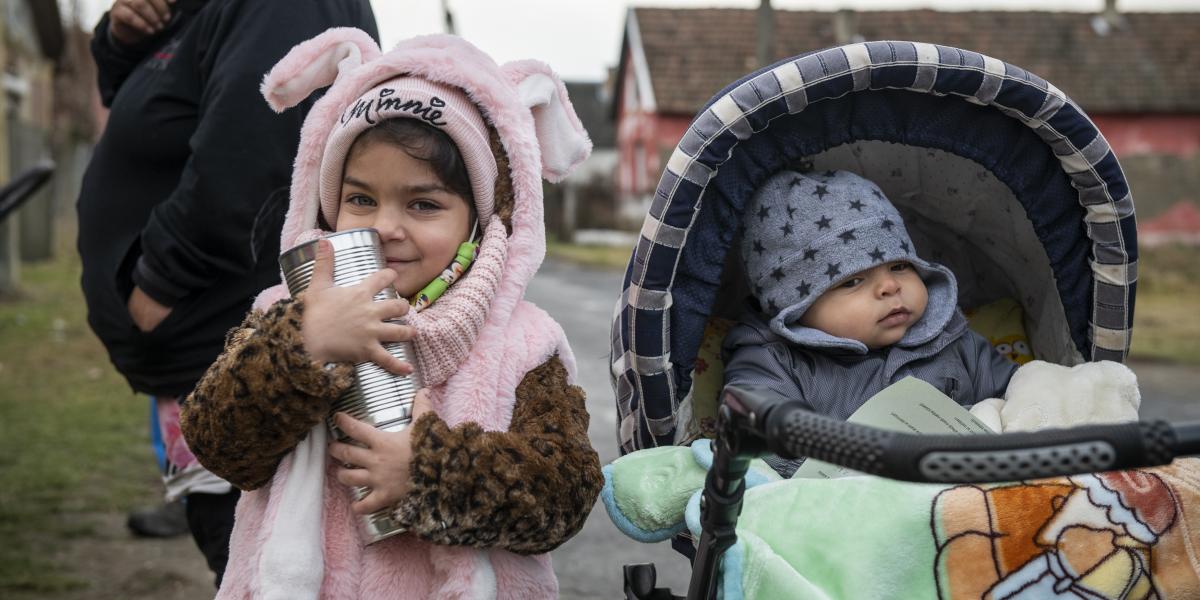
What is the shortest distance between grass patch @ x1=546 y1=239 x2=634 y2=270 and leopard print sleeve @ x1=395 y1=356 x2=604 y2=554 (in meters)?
16.1

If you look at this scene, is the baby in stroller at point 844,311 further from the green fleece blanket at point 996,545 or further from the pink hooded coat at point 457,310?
the green fleece blanket at point 996,545

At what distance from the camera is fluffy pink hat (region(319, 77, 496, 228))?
197cm

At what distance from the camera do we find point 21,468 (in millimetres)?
5285

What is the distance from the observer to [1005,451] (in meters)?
1.13

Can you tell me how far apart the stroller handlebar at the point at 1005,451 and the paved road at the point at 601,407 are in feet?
2.97

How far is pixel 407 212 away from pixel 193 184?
53cm

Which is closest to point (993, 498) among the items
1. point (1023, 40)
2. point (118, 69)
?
point (118, 69)

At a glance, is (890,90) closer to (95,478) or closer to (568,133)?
(568,133)

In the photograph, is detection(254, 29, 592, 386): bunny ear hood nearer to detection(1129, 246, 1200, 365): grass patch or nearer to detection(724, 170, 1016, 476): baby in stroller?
detection(724, 170, 1016, 476): baby in stroller

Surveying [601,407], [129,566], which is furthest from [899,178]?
Result: [601,407]

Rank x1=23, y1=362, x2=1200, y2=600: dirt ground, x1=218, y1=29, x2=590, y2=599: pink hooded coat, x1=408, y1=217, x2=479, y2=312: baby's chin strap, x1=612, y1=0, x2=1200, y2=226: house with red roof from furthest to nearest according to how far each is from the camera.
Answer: x1=612, y1=0, x2=1200, y2=226: house with red roof < x1=23, y1=362, x2=1200, y2=600: dirt ground < x1=408, y1=217, x2=479, y2=312: baby's chin strap < x1=218, y1=29, x2=590, y2=599: pink hooded coat

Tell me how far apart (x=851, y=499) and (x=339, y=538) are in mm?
844

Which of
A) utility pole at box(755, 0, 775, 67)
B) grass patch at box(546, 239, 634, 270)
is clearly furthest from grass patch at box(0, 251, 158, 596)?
grass patch at box(546, 239, 634, 270)

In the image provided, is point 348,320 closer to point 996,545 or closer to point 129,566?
point 996,545
